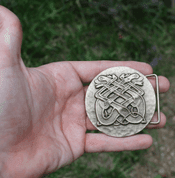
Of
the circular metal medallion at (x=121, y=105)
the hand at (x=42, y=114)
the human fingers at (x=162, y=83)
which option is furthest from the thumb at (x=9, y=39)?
the human fingers at (x=162, y=83)

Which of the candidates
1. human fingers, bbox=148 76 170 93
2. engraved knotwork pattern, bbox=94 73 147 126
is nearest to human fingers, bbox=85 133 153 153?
engraved knotwork pattern, bbox=94 73 147 126

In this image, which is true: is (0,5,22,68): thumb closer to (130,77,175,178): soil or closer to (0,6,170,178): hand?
(0,6,170,178): hand

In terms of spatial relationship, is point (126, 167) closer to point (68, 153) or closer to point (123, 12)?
point (68, 153)

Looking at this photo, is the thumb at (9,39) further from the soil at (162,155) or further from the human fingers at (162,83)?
the soil at (162,155)

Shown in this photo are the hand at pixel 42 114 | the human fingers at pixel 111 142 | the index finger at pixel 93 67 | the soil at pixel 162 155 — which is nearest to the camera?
the hand at pixel 42 114

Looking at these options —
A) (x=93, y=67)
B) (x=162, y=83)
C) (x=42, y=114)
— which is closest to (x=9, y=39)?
(x=42, y=114)

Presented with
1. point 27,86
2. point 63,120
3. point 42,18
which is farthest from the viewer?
point 42,18

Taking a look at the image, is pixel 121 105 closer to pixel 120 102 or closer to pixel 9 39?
pixel 120 102

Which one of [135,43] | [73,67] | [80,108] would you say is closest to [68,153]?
[80,108]
